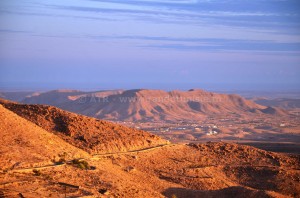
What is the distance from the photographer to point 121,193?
14.2 meters

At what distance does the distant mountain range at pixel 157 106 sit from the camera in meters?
76.8

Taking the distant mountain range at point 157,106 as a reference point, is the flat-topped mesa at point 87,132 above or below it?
above

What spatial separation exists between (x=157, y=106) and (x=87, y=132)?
6087cm

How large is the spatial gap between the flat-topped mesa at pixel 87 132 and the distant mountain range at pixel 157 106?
49.2 metres

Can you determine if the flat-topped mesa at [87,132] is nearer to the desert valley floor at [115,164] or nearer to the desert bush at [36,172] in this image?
the desert valley floor at [115,164]

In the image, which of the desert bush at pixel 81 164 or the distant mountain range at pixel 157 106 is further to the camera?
the distant mountain range at pixel 157 106

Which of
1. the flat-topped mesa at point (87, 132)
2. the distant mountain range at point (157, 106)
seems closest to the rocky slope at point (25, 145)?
the flat-topped mesa at point (87, 132)

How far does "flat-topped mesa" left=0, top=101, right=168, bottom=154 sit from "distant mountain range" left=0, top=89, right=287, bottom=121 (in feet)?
161

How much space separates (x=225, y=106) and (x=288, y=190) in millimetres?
71478

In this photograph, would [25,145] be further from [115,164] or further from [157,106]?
[157,106]

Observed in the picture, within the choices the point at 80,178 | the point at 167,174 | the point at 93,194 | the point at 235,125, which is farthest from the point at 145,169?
the point at 235,125

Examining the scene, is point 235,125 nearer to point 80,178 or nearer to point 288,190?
point 288,190

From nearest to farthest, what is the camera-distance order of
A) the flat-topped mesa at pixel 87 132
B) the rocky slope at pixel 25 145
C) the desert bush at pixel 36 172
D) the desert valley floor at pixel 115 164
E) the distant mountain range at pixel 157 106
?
the desert valley floor at pixel 115 164 < the desert bush at pixel 36 172 < the rocky slope at pixel 25 145 < the flat-topped mesa at pixel 87 132 < the distant mountain range at pixel 157 106

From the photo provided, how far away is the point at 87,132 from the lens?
2123 centimetres
